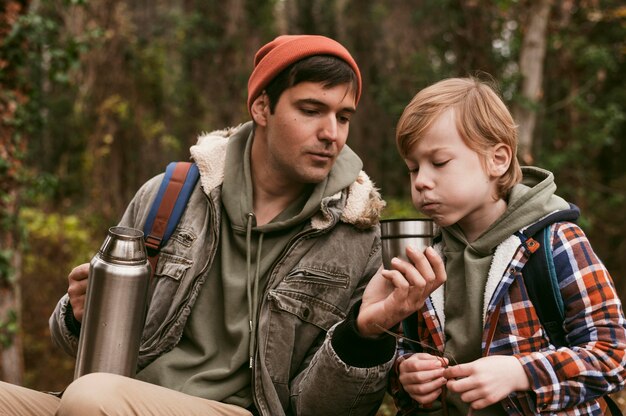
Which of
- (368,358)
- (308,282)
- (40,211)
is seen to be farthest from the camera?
(40,211)

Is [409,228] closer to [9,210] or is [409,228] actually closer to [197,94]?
[9,210]

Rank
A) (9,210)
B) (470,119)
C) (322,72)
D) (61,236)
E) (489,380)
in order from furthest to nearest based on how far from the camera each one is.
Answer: (61,236), (9,210), (322,72), (470,119), (489,380)

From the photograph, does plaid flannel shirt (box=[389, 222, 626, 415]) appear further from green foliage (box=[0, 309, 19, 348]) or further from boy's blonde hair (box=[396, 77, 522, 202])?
green foliage (box=[0, 309, 19, 348])

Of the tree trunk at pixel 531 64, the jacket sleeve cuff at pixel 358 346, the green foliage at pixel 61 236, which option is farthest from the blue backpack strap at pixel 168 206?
the green foliage at pixel 61 236

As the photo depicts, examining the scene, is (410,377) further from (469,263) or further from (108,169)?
(108,169)

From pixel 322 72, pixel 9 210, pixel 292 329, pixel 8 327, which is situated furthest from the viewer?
pixel 8 327

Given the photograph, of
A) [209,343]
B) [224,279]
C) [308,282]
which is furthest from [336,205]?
[209,343]

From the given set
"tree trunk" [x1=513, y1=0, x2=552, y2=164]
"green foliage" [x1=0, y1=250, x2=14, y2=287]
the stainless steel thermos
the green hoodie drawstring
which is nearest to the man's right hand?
the stainless steel thermos

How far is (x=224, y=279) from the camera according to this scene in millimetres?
2928

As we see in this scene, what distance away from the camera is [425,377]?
2.31 m

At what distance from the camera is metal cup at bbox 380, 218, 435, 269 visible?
2.35m

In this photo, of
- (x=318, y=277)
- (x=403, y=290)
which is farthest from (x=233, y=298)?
(x=403, y=290)

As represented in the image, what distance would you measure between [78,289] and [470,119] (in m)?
1.61

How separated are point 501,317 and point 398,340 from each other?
48 centimetres
